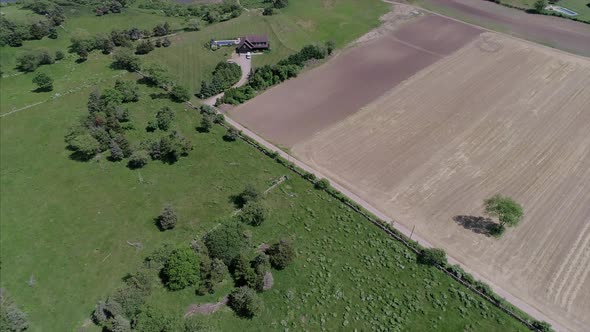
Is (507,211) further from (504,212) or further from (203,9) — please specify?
(203,9)

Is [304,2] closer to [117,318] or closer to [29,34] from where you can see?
[29,34]

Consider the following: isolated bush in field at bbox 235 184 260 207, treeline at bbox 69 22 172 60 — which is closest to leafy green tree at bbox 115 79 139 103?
treeline at bbox 69 22 172 60

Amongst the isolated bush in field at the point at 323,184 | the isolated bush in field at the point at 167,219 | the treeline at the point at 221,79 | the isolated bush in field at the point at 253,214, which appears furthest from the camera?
the treeline at the point at 221,79

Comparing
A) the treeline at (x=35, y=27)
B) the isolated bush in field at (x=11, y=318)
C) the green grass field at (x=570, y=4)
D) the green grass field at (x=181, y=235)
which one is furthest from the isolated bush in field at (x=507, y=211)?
the treeline at (x=35, y=27)

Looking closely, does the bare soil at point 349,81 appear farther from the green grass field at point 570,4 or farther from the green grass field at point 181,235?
the green grass field at point 570,4

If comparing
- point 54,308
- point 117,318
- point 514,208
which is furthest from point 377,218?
point 54,308

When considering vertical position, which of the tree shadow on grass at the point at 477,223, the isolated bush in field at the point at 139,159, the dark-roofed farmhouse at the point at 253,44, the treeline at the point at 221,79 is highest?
the dark-roofed farmhouse at the point at 253,44

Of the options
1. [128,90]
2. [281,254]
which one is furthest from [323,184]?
[128,90]

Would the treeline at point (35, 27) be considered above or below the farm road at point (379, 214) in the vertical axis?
above
